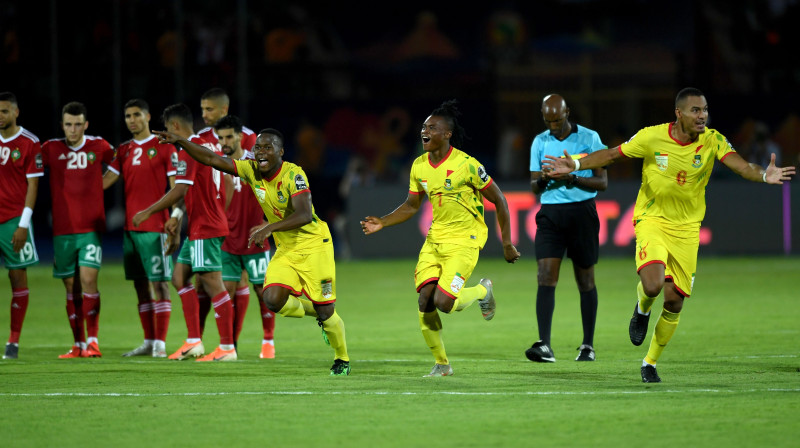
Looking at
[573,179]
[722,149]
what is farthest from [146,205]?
[722,149]

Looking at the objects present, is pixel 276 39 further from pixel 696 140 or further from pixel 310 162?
pixel 696 140

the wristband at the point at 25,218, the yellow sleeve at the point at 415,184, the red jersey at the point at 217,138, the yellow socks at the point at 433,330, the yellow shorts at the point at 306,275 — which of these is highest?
the red jersey at the point at 217,138

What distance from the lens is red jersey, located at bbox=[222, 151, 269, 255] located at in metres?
10.8

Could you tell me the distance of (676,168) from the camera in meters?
8.38

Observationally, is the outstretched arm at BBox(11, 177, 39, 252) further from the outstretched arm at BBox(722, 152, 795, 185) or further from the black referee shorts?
the outstretched arm at BBox(722, 152, 795, 185)

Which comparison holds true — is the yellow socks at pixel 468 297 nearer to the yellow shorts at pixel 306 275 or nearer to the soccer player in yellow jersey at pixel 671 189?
the yellow shorts at pixel 306 275

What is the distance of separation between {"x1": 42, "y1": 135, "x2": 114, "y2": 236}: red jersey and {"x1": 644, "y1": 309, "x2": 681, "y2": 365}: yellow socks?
17.8 ft

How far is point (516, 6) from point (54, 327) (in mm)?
20364

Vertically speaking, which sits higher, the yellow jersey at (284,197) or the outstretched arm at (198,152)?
the outstretched arm at (198,152)

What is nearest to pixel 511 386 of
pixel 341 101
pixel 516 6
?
pixel 341 101

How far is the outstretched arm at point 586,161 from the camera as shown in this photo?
27.6ft

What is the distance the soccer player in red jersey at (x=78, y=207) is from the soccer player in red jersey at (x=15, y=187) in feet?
0.61

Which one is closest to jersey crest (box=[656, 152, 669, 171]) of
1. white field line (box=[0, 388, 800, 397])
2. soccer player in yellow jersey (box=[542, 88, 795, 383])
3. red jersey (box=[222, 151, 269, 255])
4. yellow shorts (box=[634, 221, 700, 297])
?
soccer player in yellow jersey (box=[542, 88, 795, 383])

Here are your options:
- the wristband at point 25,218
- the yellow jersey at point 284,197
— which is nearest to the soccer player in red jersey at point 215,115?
the yellow jersey at point 284,197
